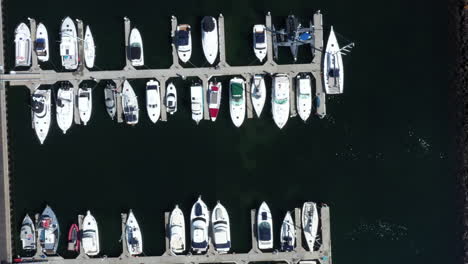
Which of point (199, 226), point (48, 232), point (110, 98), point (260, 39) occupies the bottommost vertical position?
point (48, 232)

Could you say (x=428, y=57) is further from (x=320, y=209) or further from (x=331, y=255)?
(x=331, y=255)

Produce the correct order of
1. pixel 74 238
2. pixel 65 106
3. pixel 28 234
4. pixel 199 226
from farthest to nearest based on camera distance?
pixel 74 238
pixel 28 234
pixel 65 106
pixel 199 226

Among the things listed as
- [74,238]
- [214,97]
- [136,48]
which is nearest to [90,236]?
[74,238]

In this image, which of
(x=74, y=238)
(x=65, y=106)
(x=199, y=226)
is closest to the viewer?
(x=199, y=226)

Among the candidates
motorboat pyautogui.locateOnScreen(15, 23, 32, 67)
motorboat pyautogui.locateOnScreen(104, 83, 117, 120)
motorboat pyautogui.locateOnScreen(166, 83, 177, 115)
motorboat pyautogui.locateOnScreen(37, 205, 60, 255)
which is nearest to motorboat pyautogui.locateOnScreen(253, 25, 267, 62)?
motorboat pyautogui.locateOnScreen(166, 83, 177, 115)

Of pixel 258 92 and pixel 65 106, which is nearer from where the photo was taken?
pixel 258 92

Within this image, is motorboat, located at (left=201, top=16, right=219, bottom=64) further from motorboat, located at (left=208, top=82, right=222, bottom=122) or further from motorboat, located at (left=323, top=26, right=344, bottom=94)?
motorboat, located at (left=323, top=26, right=344, bottom=94)

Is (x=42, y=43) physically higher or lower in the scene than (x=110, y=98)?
higher

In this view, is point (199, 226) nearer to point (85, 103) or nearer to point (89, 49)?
point (85, 103)
